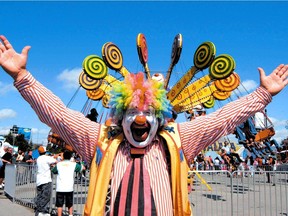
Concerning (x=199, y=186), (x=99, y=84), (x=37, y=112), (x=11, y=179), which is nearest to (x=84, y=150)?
(x=37, y=112)

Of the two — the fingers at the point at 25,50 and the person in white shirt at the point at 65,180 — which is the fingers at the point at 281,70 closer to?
the fingers at the point at 25,50

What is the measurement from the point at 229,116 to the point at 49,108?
1360mm

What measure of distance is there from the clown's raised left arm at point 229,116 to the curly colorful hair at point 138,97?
0.24 m

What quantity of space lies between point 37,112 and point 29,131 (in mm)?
58438

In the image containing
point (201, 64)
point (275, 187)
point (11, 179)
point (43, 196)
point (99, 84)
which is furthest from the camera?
point (99, 84)

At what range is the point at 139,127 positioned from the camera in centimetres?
266

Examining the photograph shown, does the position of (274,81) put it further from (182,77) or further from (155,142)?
(182,77)

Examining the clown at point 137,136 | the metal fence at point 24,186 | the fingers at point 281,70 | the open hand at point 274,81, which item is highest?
the fingers at point 281,70

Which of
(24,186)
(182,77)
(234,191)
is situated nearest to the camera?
(234,191)

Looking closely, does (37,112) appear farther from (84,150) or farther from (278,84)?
(278,84)

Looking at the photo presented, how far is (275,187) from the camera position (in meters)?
6.10

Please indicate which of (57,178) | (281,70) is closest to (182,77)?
(57,178)

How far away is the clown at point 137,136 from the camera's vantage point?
258 cm

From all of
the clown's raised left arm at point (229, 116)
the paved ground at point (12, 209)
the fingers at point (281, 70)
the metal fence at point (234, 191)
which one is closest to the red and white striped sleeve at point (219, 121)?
the clown's raised left arm at point (229, 116)
